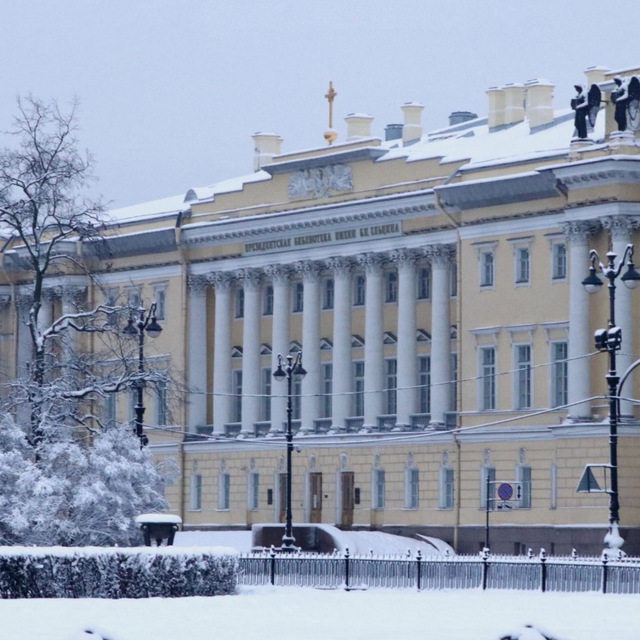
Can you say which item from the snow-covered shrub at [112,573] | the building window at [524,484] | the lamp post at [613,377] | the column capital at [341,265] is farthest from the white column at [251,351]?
the snow-covered shrub at [112,573]

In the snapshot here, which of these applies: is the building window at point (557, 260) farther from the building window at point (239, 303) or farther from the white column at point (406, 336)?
the building window at point (239, 303)

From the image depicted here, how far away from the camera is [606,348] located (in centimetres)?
6531

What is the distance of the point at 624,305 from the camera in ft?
268

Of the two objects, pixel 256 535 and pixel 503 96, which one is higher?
pixel 503 96

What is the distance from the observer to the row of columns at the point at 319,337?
298 ft

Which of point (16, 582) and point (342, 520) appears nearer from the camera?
point (16, 582)

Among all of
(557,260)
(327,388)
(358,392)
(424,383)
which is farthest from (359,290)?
(557,260)

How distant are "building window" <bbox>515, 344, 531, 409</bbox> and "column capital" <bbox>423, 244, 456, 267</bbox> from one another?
5.14 meters

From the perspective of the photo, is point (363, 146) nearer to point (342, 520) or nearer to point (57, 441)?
point (342, 520)

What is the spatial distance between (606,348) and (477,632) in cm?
1910

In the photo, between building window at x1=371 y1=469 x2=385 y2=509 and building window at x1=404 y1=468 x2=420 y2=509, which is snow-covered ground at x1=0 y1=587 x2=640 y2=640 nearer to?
building window at x1=404 y1=468 x2=420 y2=509

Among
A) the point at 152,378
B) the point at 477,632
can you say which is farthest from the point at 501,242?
the point at 477,632

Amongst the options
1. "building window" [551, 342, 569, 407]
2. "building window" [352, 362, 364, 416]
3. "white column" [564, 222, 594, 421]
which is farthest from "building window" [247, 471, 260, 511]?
"white column" [564, 222, 594, 421]

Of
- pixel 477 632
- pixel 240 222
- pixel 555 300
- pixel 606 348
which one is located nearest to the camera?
pixel 477 632
